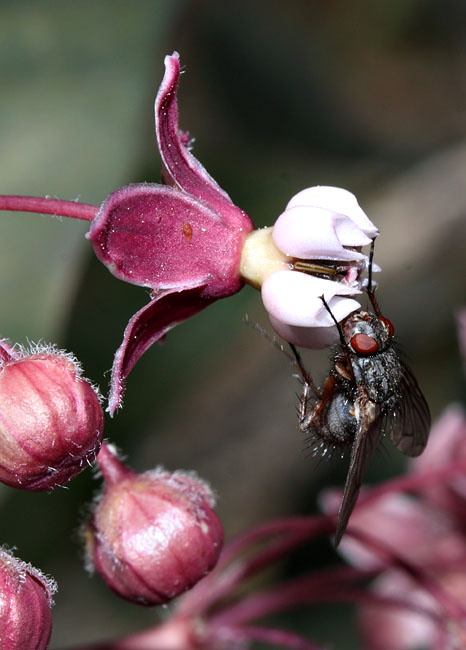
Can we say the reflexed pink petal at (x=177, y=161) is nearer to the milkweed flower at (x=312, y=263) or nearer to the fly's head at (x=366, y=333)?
the milkweed flower at (x=312, y=263)

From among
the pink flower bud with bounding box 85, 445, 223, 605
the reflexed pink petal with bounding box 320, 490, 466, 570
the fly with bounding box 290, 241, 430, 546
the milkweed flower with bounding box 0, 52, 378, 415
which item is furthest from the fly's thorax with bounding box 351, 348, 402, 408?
the reflexed pink petal with bounding box 320, 490, 466, 570

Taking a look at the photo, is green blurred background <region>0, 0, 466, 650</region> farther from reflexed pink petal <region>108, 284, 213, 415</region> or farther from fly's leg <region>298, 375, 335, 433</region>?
reflexed pink petal <region>108, 284, 213, 415</region>

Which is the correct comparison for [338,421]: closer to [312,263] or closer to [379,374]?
[379,374]

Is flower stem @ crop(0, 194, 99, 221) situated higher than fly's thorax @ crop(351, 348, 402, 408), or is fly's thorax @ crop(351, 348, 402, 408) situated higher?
flower stem @ crop(0, 194, 99, 221)

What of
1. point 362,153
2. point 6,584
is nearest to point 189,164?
point 6,584

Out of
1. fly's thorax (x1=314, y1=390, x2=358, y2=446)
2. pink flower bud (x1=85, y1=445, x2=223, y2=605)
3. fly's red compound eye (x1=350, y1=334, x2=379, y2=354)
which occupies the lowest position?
pink flower bud (x1=85, y1=445, x2=223, y2=605)

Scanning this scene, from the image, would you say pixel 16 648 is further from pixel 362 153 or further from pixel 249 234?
pixel 362 153

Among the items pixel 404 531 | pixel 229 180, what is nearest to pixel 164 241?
pixel 404 531
